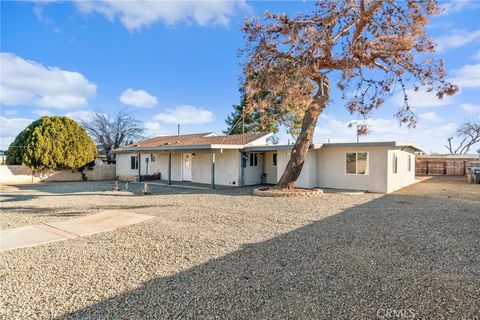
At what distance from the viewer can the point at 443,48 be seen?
38.2ft

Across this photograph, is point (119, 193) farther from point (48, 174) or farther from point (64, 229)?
point (48, 174)

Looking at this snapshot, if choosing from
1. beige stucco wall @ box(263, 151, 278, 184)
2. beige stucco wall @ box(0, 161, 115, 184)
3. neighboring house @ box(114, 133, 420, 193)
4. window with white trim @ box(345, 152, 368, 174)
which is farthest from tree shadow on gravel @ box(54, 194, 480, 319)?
beige stucco wall @ box(0, 161, 115, 184)

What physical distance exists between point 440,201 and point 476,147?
40.2 m

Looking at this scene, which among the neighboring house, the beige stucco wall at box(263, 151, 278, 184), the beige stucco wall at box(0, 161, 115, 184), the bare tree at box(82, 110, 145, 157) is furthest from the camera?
the bare tree at box(82, 110, 145, 157)

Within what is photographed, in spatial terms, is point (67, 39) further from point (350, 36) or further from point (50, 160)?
point (350, 36)

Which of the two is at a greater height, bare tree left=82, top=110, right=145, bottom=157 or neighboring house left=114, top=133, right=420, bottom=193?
bare tree left=82, top=110, right=145, bottom=157

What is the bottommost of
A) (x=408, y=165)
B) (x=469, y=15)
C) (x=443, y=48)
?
(x=408, y=165)

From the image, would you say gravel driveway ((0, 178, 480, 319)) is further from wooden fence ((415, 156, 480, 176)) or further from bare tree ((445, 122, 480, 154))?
bare tree ((445, 122, 480, 154))

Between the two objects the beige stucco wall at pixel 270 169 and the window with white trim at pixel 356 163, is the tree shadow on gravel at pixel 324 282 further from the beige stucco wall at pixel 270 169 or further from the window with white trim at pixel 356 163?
the beige stucco wall at pixel 270 169

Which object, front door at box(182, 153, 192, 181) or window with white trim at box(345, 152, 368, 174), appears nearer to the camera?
window with white trim at box(345, 152, 368, 174)

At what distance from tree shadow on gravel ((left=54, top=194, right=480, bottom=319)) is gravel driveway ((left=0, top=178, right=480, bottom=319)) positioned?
0.01m

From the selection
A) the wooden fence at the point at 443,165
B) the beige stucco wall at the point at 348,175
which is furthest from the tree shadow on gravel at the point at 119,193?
the wooden fence at the point at 443,165

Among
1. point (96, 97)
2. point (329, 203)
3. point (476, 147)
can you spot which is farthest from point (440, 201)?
point (476, 147)

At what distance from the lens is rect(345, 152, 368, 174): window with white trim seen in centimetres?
1447
